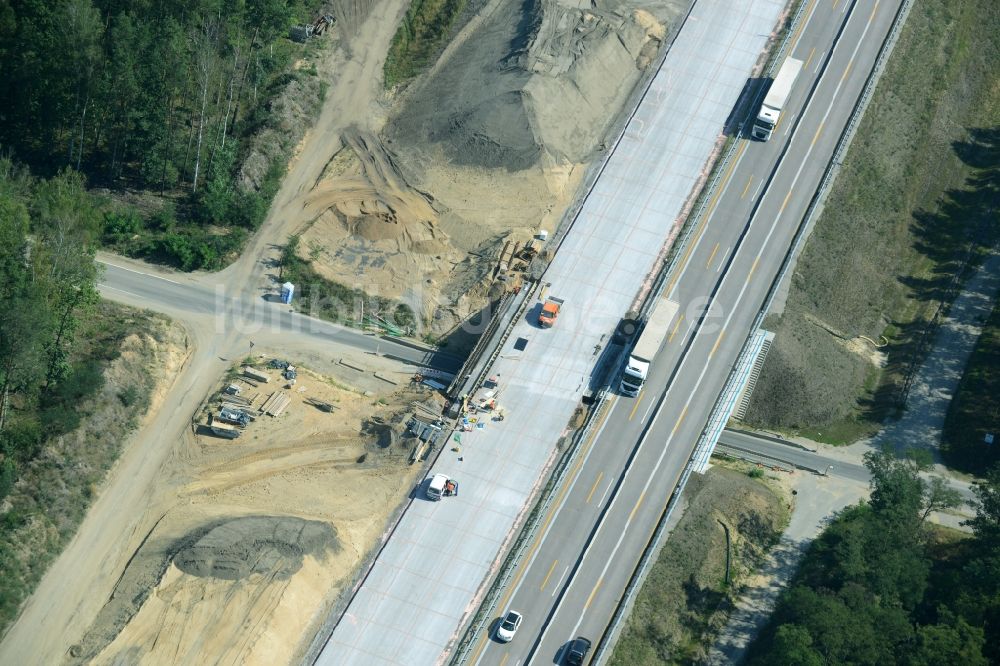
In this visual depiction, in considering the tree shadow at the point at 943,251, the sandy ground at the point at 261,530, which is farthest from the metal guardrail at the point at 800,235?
the sandy ground at the point at 261,530

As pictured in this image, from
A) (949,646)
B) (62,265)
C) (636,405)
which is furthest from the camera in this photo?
(636,405)

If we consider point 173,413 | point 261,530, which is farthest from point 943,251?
point 173,413

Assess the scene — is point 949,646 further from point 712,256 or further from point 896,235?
point 896,235

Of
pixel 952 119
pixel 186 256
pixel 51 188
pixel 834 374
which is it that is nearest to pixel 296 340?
pixel 186 256

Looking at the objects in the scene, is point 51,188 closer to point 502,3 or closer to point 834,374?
point 502,3

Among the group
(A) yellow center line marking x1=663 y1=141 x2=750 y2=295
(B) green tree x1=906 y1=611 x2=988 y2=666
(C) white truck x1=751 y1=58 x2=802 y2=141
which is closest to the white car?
(B) green tree x1=906 y1=611 x2=988 y2=666
